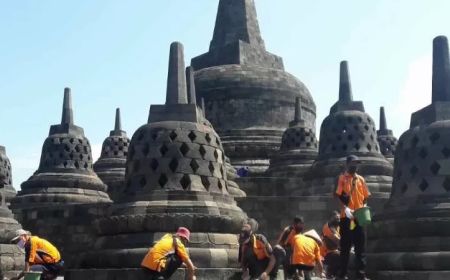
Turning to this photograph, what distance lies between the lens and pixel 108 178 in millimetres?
28453

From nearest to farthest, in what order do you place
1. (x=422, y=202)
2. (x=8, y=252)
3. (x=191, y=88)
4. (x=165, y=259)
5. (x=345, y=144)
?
1. (x=165, y=259)
2. (x=422, y=202)
3. (x=8, y=252)
4. (x=191, y=88)
5. (x=345, y=144)

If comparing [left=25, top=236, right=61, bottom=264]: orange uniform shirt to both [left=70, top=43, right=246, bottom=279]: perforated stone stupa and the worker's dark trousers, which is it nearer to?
[left=70, top=43, right=246, bottom=279]: perforated stone stupa

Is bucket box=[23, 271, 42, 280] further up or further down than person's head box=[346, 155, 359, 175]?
further down

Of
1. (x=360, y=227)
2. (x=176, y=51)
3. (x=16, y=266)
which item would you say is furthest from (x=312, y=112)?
(x=360, y=227)

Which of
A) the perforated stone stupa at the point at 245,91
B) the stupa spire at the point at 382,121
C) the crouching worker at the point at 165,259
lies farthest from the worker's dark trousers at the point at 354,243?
the stupa spire at the point at 382,121

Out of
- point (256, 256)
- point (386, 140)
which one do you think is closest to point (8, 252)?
point (256, 256)

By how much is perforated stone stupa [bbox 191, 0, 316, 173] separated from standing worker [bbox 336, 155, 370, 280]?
710 inches

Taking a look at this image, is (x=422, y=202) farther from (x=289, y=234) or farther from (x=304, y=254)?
(x=304, y=254)

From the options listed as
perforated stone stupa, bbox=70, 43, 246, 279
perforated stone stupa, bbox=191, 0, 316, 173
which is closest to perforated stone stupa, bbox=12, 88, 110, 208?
perforated stone stupa, bbox=191, 0, 316, 173

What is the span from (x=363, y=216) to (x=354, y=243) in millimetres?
439

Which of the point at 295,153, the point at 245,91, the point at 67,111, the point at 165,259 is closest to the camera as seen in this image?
the point at 165,259

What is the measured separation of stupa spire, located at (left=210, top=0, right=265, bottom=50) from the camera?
108 ft

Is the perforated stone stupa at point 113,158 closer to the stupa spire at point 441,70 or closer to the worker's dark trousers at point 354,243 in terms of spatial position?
the stupa spire at point 441,70

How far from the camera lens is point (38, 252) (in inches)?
366
